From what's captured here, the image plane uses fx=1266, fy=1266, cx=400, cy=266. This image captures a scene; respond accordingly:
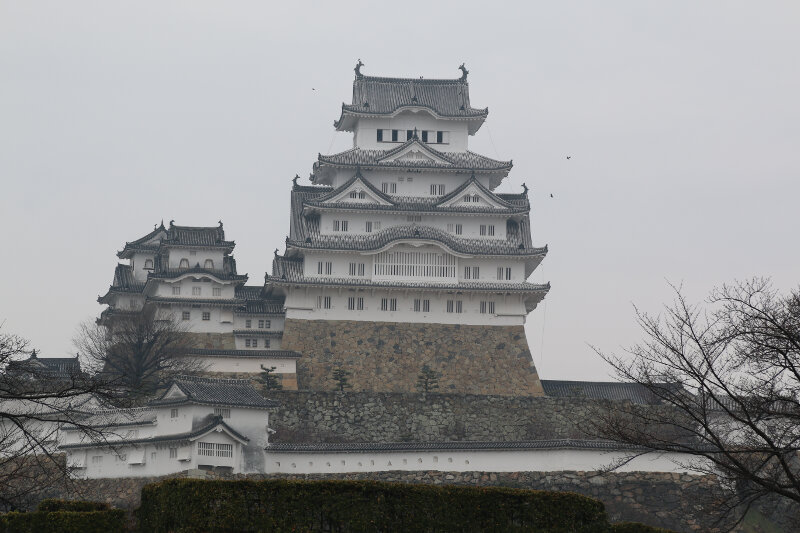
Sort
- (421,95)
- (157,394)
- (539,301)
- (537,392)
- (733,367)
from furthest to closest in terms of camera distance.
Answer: (421,95) → (539,301) → (537,392) → (157,394) → (733,367)

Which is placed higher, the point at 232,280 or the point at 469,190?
the point at 469,190

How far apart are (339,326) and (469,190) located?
8819mm

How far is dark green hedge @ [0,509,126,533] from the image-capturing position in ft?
76.4

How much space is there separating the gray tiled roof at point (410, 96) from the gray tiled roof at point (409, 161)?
1981 mm

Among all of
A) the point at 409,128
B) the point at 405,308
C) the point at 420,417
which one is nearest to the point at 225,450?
the point at 420,417

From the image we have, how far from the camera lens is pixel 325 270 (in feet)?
174

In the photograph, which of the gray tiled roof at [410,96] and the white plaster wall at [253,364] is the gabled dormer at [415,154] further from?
the white plaster wall at [253,364]

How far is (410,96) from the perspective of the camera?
2383 inches

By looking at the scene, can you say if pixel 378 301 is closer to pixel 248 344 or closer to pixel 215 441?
pixel 248 344

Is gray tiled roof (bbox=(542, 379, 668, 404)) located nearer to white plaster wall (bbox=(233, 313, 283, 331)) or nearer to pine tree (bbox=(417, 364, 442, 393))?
pine tree (bbox=(417, 364, 442, 393))

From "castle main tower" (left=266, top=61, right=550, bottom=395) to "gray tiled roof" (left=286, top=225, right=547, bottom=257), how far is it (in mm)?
54

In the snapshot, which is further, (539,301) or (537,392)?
Answer: (539,301)

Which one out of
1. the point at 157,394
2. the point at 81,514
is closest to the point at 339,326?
the point at 157,394

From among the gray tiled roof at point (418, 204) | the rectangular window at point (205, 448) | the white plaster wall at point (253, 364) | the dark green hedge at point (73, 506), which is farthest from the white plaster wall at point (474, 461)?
the gray tiled roof at point (418, 204)
